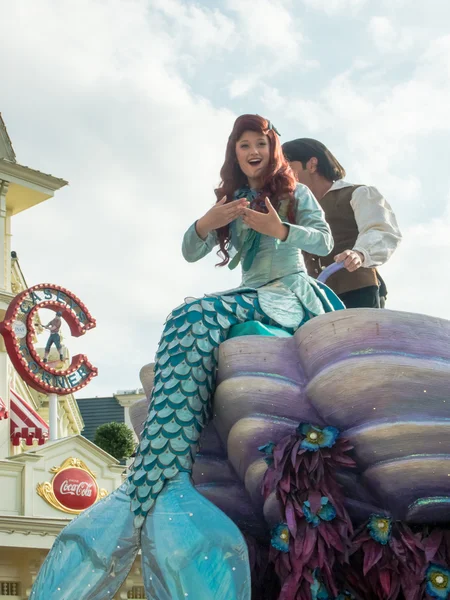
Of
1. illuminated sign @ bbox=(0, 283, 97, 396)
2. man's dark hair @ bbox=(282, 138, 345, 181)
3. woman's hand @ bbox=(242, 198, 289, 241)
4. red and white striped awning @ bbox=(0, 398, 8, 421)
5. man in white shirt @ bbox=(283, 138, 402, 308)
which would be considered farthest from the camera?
illuminated sign @ bbox=(0, 283, 97, 396)

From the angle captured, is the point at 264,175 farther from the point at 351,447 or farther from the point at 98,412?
the point at 98,412

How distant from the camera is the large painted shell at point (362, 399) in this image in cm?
336

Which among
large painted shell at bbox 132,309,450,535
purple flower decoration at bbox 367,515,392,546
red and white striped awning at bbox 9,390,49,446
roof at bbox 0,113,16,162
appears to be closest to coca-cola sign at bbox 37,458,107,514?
red and white striped awning at bbox 9,390,49,446

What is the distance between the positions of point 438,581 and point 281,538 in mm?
542

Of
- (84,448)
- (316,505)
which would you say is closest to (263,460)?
(316,505)

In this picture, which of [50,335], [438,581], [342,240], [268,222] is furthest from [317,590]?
[50,335]

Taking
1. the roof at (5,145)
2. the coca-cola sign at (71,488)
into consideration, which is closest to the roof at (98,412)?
the roof at (5,145)

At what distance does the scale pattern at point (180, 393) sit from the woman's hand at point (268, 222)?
314mm

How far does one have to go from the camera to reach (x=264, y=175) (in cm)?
421

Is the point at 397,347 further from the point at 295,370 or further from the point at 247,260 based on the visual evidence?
the point at 247,260

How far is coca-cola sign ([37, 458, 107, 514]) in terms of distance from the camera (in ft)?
53.3

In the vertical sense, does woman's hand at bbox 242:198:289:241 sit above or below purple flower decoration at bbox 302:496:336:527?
above

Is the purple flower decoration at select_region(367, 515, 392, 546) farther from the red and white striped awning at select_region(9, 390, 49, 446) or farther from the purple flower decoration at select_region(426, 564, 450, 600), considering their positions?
the red and white striped awning at select_region(9, 390, 49, 446)

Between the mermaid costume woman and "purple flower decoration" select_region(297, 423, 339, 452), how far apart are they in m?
0.37
